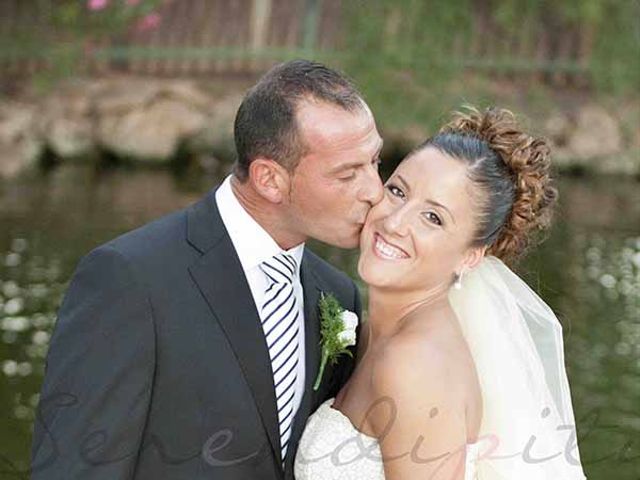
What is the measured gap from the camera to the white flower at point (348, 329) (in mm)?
3760

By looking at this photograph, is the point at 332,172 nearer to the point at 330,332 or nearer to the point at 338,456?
the point at 330,332

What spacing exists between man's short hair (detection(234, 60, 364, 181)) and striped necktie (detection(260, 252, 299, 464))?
0.26 m

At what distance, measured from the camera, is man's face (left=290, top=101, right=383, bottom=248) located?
356 centimetres

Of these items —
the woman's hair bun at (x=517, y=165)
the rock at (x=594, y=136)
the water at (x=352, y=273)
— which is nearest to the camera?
the woman's hair bun at (x=517, y=165)

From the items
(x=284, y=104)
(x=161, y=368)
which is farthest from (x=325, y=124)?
(x=161, y=368)

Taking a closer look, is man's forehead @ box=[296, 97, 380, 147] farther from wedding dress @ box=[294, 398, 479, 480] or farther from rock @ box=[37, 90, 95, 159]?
rock @ box=[37, 90, 95, 159]

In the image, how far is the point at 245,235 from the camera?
3.62m

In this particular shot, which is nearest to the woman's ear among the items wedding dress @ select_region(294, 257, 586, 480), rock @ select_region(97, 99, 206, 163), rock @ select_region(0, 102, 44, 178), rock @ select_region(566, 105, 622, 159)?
wedding dress @ select_region(294, 257, 586, 480)

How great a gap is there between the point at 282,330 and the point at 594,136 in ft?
35.2

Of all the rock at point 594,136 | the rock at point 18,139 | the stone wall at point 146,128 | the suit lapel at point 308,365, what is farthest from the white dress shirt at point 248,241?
the rock at point 594,136

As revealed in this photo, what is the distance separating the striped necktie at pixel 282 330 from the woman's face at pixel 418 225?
0.68 ft

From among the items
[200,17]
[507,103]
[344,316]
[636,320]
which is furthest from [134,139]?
[344,316]

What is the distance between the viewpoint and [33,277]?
926 cm

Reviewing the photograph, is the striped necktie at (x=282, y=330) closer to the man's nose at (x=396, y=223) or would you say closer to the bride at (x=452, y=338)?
the bride at (x=452, y=338)
